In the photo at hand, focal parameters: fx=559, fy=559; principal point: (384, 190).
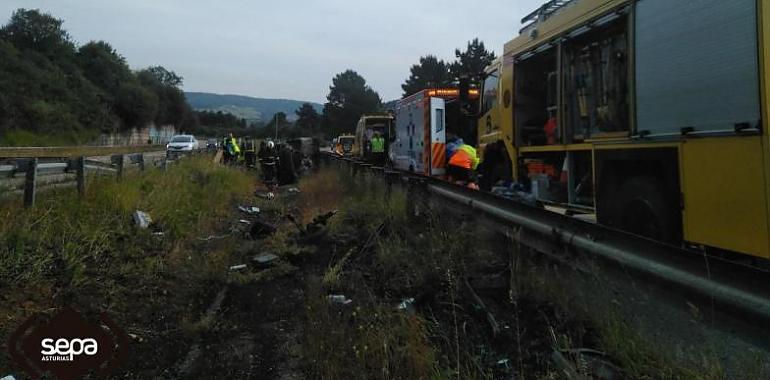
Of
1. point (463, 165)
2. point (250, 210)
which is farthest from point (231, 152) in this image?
point (463, 165)

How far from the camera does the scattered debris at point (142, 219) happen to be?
22.4ft

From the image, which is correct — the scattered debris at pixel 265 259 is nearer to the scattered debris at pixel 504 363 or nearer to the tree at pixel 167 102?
the scattered debris at pixel 504 363

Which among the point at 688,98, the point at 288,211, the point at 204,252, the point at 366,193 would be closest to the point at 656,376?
the point at 688,98

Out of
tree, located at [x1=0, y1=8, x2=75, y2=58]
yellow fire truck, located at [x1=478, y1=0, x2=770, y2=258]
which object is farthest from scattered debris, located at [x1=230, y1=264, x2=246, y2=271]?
tree, located at [x1=0, y1=8, x2=75, y2=58]

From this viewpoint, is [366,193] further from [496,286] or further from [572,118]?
[496,286]

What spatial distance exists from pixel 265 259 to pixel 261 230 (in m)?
2.04

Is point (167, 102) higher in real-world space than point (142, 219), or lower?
higher

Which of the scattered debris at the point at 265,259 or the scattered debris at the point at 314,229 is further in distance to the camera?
the scattered debris at the point at 314,229

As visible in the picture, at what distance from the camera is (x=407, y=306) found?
164 inches

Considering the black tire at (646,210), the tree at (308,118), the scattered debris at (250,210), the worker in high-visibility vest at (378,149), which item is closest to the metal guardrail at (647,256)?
the black tire at (646,210)

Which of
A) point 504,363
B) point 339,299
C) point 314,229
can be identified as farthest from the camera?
point 314,229

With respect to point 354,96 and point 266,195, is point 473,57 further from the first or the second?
point 266,195

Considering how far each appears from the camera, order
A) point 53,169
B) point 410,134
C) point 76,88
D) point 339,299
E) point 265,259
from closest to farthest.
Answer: point 339,299 < point 265,259 < point 53,169 < point 410,134 < point 76,88

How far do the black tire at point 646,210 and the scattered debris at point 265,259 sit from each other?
Result: 3725 mm
